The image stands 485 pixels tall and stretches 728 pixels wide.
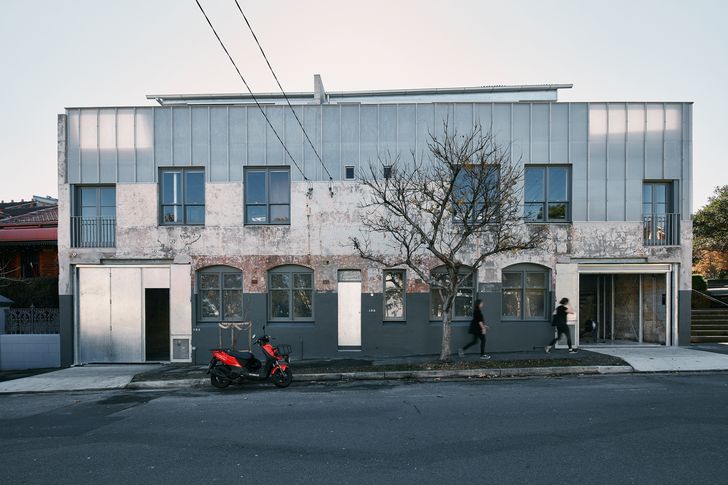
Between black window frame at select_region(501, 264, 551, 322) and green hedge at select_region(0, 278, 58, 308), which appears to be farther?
green hedge at select_region(0, 278, 58, 308)

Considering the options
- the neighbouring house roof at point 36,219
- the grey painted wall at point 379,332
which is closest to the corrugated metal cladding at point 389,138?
the grey painted wall at point 379,332

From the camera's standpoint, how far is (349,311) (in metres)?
14.5

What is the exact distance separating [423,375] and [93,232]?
11460 mm

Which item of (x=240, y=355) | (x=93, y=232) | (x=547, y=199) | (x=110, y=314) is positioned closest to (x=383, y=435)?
(x=240, y=355)

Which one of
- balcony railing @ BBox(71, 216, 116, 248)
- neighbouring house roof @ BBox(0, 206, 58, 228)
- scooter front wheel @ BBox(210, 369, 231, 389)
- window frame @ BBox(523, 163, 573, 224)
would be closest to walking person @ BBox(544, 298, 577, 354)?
window frame @ BBox(523, 163, 573, 224)

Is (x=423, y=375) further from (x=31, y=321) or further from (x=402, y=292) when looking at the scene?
(x=31, y=321)

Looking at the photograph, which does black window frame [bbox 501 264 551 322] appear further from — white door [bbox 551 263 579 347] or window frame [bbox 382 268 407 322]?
window frame [bbox 382 268 407 322]

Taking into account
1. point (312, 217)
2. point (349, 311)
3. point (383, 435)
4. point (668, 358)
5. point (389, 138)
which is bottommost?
point (668, 358)

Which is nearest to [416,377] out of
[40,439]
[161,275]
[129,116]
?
[40,439]

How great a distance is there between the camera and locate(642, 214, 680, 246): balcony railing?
14727 millimetres

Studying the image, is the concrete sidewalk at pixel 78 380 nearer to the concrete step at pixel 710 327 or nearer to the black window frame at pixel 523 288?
the black window frame at pixel 523 288

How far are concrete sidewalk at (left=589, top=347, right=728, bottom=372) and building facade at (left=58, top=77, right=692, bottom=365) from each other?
146 cm

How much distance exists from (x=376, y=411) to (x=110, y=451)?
163 inches

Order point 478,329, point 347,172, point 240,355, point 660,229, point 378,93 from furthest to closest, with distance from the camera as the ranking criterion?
1. point 378,93
2. point 660,229
3. point 347,172
4. point 478,329
5. point 240,355
